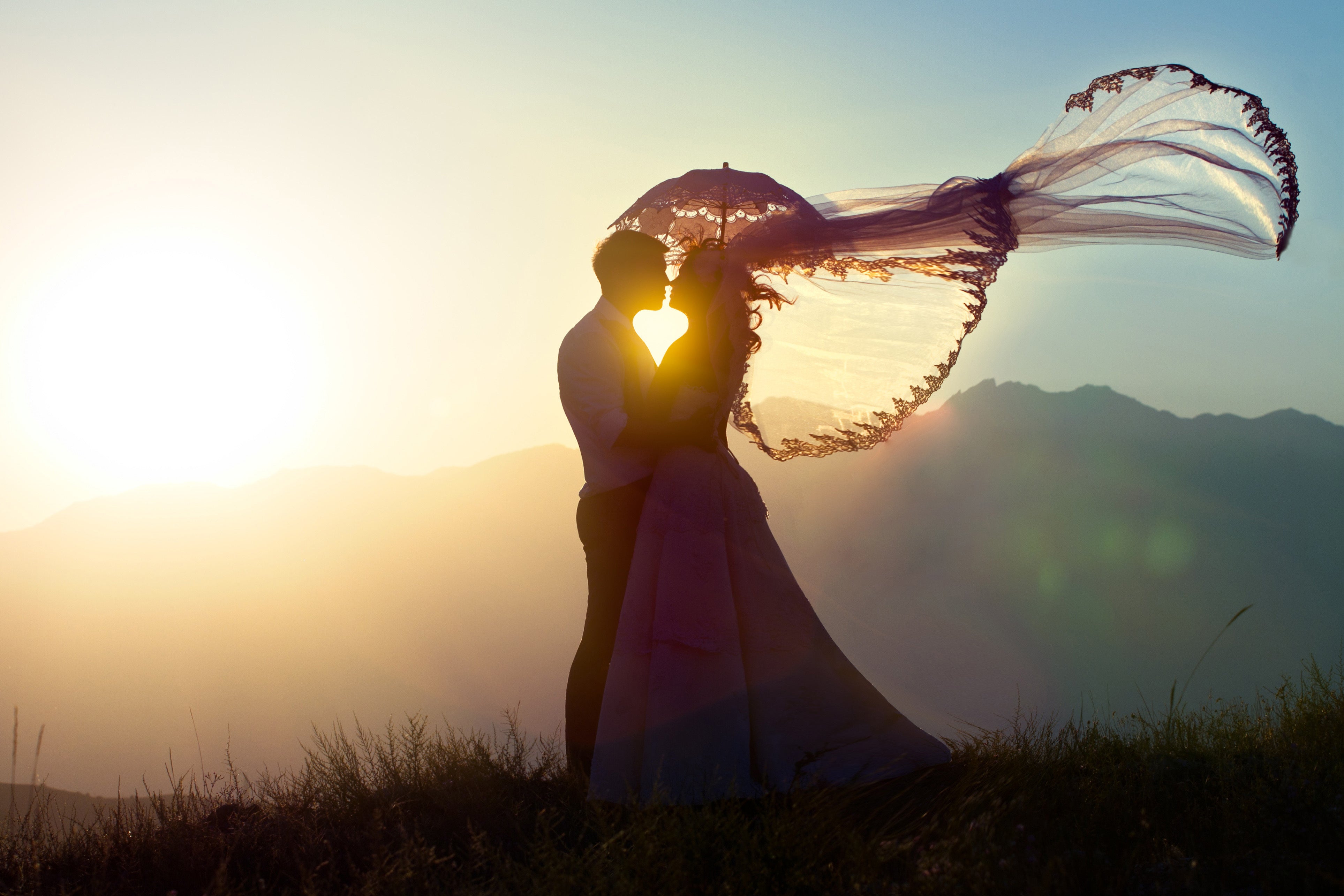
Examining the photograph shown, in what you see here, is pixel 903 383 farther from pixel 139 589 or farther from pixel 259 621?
pixel 139 589

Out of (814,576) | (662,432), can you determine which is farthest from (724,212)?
(814,576)

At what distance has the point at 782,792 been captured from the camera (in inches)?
122

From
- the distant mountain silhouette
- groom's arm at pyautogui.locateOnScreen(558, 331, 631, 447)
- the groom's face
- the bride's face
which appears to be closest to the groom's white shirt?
groom's arm at pyautogui.locateOnScreen(558, 331, 631, 447)

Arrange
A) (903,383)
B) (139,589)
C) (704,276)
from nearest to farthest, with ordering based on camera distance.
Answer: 1. (704,276)
2. (903,383)
3. (139,589)

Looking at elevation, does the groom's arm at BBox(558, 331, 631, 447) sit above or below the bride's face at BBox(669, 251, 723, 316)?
below

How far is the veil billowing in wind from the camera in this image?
367 centimetres

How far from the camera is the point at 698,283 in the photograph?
11.8 ft

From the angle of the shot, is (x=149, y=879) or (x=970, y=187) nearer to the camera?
(x=149, y=879)

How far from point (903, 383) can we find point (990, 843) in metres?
2.63

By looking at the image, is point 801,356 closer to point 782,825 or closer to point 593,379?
point 593,379

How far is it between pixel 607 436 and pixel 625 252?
0.89 m

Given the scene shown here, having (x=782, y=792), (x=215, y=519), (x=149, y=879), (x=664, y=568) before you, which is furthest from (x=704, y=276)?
(x=215, y=519)

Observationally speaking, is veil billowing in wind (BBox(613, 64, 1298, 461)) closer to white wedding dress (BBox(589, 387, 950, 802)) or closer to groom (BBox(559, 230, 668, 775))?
groom (BBox(559, 230, 668, 775))

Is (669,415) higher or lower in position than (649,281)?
lower
